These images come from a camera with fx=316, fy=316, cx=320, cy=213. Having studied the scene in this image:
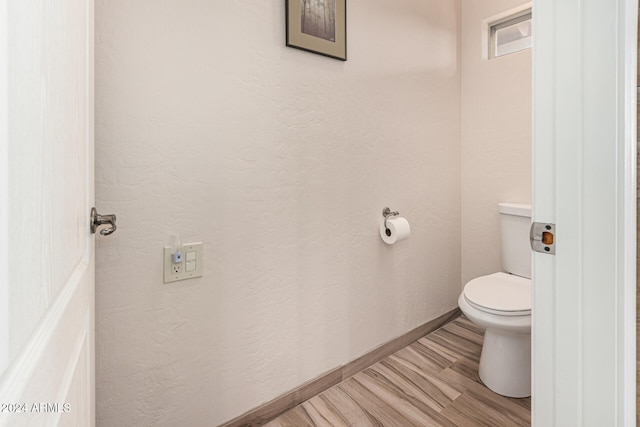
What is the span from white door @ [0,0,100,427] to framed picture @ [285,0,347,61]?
912 mm

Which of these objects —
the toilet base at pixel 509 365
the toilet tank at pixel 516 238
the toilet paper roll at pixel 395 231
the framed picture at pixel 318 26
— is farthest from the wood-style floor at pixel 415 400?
the framed picture at pixel 318 26

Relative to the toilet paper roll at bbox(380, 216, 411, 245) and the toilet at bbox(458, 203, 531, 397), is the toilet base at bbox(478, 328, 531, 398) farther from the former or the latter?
the toilet paper roll at bbox(380, 216, 411, 245)

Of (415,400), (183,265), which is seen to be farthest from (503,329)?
(183,265)

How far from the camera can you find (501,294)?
160cm

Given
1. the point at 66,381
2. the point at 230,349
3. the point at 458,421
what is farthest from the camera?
the point at 458,421

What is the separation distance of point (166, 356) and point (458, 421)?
122cm

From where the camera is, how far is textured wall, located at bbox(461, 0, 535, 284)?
2.01m

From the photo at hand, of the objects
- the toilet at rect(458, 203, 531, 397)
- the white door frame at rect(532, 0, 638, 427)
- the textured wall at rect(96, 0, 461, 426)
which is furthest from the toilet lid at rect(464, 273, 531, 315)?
the white door frame at rect(532, 0, 638, 427)

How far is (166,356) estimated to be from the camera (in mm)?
1108

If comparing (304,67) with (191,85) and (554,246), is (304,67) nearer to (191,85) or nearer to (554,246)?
(191,85)

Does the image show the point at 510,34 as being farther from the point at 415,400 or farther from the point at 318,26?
the point at 415,400

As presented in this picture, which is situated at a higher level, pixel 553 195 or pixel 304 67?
pixel 304 67

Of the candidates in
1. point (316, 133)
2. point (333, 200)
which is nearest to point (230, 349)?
point (333, 200)

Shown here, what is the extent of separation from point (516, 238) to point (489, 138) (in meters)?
0.71
